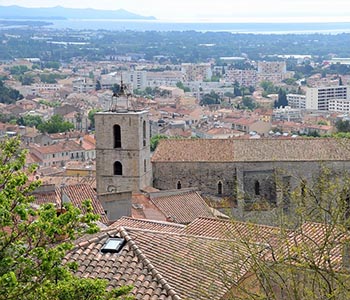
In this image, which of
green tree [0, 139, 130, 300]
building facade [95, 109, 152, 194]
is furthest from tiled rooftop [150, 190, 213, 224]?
green tree [0, 139, 130, 300]

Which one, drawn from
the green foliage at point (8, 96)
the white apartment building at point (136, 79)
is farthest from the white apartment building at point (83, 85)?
the green foliage at point (8, 96)

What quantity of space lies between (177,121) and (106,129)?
5814 centimetres

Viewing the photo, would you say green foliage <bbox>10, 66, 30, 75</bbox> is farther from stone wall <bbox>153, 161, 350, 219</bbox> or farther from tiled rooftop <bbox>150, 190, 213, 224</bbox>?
tiled rooftop <bbox>150, 190, 213, 224</bbox>

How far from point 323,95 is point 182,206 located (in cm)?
10561

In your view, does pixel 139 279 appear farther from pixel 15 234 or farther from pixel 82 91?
pixel 82 91

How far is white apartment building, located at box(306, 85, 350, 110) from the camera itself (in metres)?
126

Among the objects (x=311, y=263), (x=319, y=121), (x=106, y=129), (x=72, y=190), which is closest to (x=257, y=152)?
(x=106, y=129)

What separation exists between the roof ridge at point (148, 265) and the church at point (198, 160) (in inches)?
823

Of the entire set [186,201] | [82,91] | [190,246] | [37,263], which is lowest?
[82,91]

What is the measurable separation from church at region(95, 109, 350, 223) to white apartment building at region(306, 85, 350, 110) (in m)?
89.4

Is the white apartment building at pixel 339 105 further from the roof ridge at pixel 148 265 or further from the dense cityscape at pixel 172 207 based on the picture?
the roof ridge at pixel 148 265

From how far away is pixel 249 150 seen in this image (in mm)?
33219

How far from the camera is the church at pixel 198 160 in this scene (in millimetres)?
32750

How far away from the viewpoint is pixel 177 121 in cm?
9119
